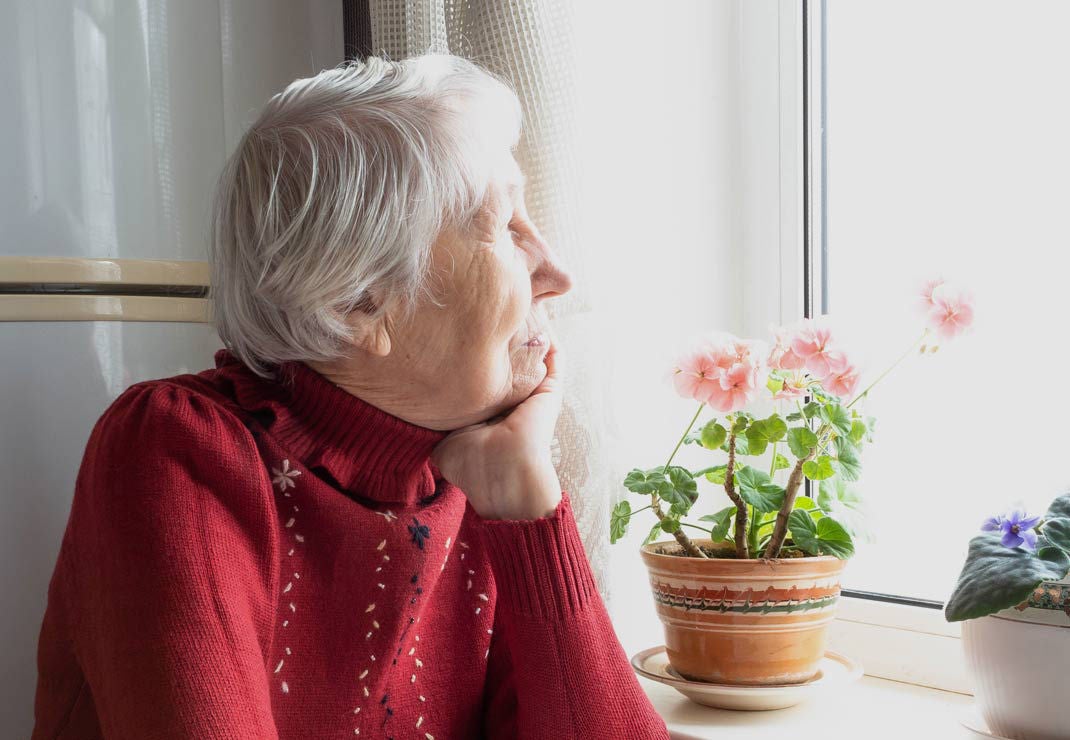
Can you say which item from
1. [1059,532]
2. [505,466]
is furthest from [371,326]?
[1059,532]

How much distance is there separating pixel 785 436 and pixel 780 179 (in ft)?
1.60

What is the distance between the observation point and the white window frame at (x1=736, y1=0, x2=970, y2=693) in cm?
146

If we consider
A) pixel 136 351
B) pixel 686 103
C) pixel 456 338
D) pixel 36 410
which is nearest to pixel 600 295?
pixel 456 338

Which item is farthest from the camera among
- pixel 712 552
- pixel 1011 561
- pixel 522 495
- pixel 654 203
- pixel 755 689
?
pixel 654 203

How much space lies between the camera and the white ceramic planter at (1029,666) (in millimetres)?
932

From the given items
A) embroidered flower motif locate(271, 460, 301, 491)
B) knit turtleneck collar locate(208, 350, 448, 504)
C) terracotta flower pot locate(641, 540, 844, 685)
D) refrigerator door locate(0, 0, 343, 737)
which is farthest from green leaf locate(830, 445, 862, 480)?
refrigerator door locate(0, 0, 343, 737)

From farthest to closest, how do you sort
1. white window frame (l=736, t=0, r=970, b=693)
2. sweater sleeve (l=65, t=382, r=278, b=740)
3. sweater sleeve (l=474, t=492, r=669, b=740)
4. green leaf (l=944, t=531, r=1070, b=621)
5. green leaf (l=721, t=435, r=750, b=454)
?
white window frame (l=736, t=0, r=970, b=693) < green leaf (l=721, t=435, r=750, b=454) < sweater sleeve (l=474, t=492, r=669, b=740) < green leaf (l=944, t=531, r=1070, b=621) < sweater sleeve (l=65, t=382, r=278, b=740)

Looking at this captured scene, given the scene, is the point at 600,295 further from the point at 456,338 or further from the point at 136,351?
the point at 136,351

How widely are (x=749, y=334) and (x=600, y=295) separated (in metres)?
0.42

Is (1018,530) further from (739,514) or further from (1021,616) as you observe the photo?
(739,514)

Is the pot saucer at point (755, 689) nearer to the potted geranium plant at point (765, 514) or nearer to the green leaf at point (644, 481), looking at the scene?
the potted geranium plant at point (765, 514)

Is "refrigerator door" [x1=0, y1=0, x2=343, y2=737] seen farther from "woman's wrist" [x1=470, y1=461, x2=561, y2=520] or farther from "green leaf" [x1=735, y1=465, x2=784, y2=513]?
"green leaf" [x1=735, y1=465, x2=784, y2=513]

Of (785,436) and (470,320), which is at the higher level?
(470,320)

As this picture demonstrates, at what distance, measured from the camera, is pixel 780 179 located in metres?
1.54
